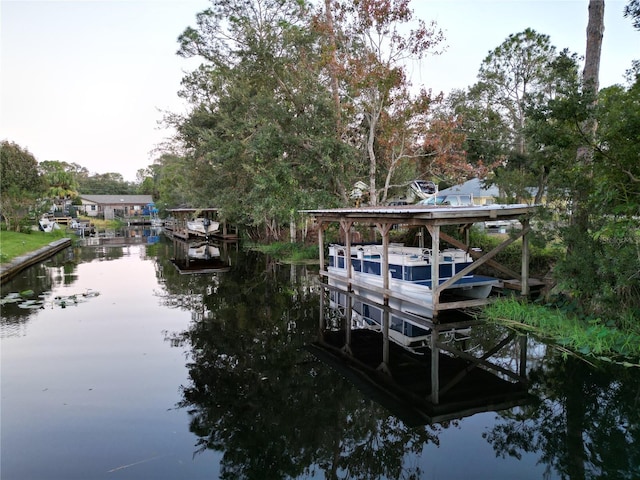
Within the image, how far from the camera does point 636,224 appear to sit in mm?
7609

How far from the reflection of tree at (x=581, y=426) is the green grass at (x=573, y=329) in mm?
784

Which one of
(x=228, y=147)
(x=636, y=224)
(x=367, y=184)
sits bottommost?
(x=636, y=224)

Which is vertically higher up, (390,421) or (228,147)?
(228,147)

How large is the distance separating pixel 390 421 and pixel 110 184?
102 m

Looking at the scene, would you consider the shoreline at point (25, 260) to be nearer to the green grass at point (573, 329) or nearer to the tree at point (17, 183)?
the tree at point (17, 183)

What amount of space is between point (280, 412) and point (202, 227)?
Answer: 3366 cm

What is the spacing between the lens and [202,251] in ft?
93.1

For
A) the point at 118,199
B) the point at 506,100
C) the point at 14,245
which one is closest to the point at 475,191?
the point at 506,100

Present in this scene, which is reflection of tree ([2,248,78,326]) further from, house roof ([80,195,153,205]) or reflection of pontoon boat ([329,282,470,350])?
house roof ([80,195,153,205])

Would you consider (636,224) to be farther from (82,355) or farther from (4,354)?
(4,354)

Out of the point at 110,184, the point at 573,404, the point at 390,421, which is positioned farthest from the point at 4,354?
the point at 110,184

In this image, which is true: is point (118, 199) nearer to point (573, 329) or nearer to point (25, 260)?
point (25, 260)

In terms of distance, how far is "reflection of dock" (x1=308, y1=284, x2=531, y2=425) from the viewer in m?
6.01

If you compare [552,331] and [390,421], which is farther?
[552,331]
